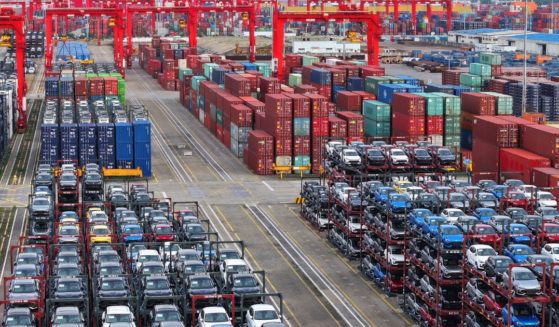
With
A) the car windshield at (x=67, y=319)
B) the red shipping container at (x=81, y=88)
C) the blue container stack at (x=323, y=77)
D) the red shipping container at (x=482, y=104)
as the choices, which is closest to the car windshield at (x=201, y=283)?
the car windshield at (x=67, y=319)

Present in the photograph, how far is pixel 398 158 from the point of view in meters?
80.8

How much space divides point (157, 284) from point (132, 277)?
1.47 m

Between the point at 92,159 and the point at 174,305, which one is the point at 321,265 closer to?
the point at 174,305

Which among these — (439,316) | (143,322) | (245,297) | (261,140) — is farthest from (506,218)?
(261,140)

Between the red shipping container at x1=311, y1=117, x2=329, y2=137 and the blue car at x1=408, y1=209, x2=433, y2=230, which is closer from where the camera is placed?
the blue car at x1=408, y1=209, x2=433, y2=230

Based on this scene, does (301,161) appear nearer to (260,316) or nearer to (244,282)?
(244,282)

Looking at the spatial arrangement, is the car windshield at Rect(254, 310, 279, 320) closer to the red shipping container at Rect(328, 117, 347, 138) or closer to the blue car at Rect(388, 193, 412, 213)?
the blue car at Rect(388, 193, 412, 213)

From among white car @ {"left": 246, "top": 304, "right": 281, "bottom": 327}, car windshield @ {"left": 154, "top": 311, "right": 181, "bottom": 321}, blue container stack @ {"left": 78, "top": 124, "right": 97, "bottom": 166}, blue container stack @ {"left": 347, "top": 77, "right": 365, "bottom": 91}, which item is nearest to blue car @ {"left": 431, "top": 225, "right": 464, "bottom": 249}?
white car @ {"left": 246, "top": 304, "right": 281, "bottom": 327}

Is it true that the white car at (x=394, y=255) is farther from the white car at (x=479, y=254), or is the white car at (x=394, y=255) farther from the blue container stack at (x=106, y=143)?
the blue container stack at (x=106, y=143)

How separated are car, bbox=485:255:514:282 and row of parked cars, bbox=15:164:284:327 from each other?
31.0 ft

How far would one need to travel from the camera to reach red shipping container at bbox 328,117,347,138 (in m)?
105

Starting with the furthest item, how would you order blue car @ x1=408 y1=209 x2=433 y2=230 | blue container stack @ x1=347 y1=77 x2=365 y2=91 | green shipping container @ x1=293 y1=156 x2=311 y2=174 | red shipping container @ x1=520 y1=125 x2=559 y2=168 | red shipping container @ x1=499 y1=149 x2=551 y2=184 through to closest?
blue container stack @ x1=347 y1=77 x2=365 y2=91, green shipping container @ x1=293 y1=156 x2=311 y2=174, red shipping container @ x1=520 y1=125 x2=559 y2=168, red shipping container @ x1=499 y1=149 x2=551 y2=184, blue car @ x1=408 y1=209 x2=433 y2=230

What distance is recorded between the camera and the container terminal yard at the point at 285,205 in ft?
174

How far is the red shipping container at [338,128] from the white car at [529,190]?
36.7 meters
